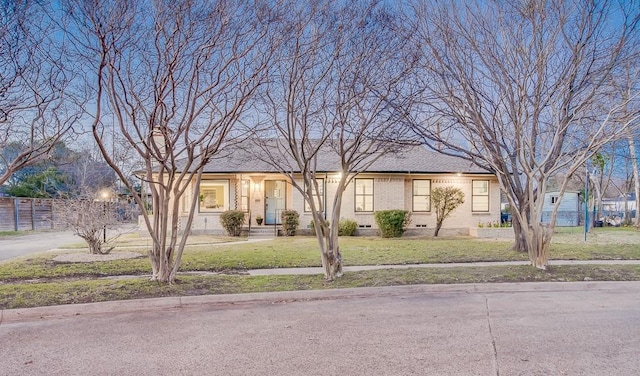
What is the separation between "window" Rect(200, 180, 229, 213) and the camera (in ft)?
68.5

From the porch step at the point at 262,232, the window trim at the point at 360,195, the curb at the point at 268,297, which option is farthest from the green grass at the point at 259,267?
the window trim at the point at 360,195

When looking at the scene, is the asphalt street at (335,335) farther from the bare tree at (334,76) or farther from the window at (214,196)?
the window at (214,196)

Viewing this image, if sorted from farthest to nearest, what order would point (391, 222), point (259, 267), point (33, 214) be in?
point (33, 214) < point (391, 222) < point (259, 267)

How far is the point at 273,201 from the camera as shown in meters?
21.5

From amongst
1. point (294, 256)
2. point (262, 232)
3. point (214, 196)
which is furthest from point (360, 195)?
point (294, 256)

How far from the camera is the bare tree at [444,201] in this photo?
66.0ft

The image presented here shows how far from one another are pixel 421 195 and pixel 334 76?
516 inches

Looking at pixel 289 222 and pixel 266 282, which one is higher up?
pixel 289 222

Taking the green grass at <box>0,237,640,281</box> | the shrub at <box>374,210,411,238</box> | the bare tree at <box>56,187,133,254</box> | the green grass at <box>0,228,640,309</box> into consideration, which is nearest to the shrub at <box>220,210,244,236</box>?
the green grass at <box>0,237,640,281</box>

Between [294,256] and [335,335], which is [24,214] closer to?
[294,256]

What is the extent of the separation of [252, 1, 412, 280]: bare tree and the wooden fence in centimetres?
1777

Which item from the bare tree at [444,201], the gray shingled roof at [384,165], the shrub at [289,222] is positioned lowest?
the shrub at [289,222]

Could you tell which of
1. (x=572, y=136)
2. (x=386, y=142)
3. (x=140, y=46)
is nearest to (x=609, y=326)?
(x=386, y=142)

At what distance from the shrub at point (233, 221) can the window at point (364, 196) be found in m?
5.29
